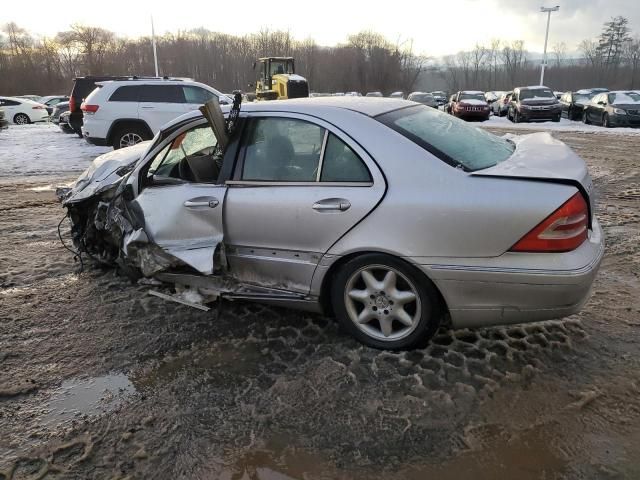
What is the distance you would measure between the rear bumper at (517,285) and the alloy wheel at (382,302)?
22cm

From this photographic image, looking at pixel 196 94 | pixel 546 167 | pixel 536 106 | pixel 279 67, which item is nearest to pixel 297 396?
pixel 546 167

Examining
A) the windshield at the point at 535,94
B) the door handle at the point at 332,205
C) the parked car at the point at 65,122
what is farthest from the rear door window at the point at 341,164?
the windshield at the point at 535,94

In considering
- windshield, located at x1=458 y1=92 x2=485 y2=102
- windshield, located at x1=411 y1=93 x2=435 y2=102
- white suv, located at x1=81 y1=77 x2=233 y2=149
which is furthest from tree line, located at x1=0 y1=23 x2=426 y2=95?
white suv, located at x1=81 y1=77 x2=233 y2=149

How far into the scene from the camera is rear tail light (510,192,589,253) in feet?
9.14

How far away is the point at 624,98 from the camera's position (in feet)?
66.7

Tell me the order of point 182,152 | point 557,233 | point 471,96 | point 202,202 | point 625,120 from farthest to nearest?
point 471,96 < point 625,120 < point 182,152 < point 202,202 < point 557,233

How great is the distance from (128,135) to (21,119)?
63.6ft

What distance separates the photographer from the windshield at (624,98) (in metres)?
19.9

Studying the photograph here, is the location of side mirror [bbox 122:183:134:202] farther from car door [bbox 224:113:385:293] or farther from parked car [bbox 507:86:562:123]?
parked car [bbox 507:86:562:123]

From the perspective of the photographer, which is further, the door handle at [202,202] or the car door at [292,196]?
the door handle at [202,202]

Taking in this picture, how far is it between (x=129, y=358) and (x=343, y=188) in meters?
1.84

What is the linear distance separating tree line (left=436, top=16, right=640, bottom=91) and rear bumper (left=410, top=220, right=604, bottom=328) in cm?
7356

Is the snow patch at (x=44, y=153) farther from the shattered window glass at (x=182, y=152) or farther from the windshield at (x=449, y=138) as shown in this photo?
the windshield at (x=449, y=138)

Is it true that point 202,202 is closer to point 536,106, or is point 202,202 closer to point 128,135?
point 128,135
